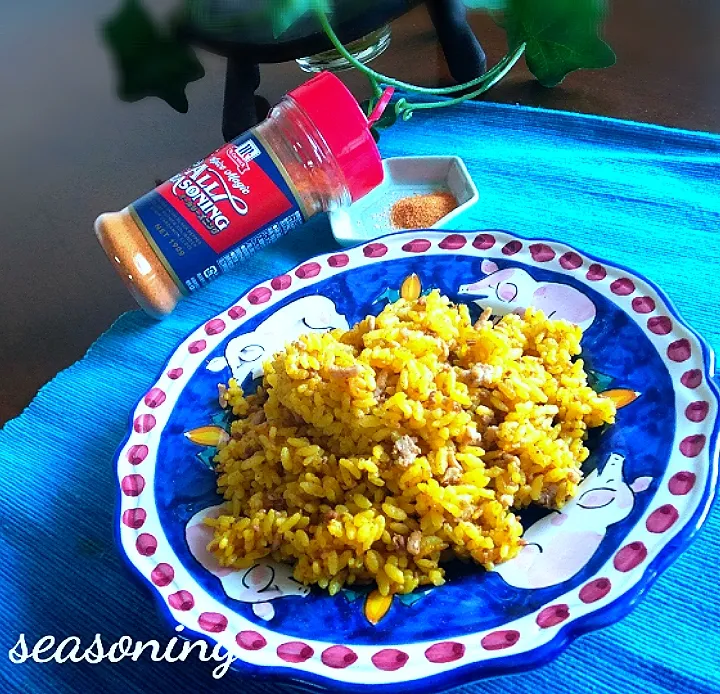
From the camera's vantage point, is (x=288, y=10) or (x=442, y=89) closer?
(x=288, y=10)

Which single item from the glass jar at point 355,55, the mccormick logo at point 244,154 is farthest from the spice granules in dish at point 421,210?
the glass jar at point 355,55

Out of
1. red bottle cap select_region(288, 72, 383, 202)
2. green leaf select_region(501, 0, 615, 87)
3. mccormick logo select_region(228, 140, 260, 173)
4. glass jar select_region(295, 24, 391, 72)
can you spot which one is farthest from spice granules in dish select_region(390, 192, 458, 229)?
glass jar select_region(295, 24, 391, 72)

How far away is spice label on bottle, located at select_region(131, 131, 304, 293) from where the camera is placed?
104 cm

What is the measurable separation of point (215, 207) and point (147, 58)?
0.53m

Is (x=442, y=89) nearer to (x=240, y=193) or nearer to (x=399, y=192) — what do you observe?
(x=399, y=192)

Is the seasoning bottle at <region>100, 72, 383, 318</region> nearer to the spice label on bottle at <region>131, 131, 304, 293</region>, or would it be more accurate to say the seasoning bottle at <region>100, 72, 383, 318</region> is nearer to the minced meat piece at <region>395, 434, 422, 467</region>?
the spice label on bottle at <region>131, 131, 304, 293</region>

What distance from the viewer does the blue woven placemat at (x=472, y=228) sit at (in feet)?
2.16

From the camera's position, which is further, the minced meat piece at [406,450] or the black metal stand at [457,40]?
the black metal stand at [457,40]

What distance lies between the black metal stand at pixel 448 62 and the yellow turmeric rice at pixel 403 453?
757 millimetres

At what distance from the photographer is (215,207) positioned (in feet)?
3.43

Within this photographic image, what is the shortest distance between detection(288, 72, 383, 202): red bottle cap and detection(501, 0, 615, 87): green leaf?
39 cm

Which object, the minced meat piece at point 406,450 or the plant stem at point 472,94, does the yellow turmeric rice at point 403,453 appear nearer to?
the minced meat piece at point 406,450

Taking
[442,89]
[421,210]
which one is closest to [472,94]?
[442,89]

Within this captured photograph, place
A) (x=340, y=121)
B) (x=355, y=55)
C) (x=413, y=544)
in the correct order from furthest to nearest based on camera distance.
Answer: (x=355, y=55)
(x=340, y=121)
(x=413, y=544)
